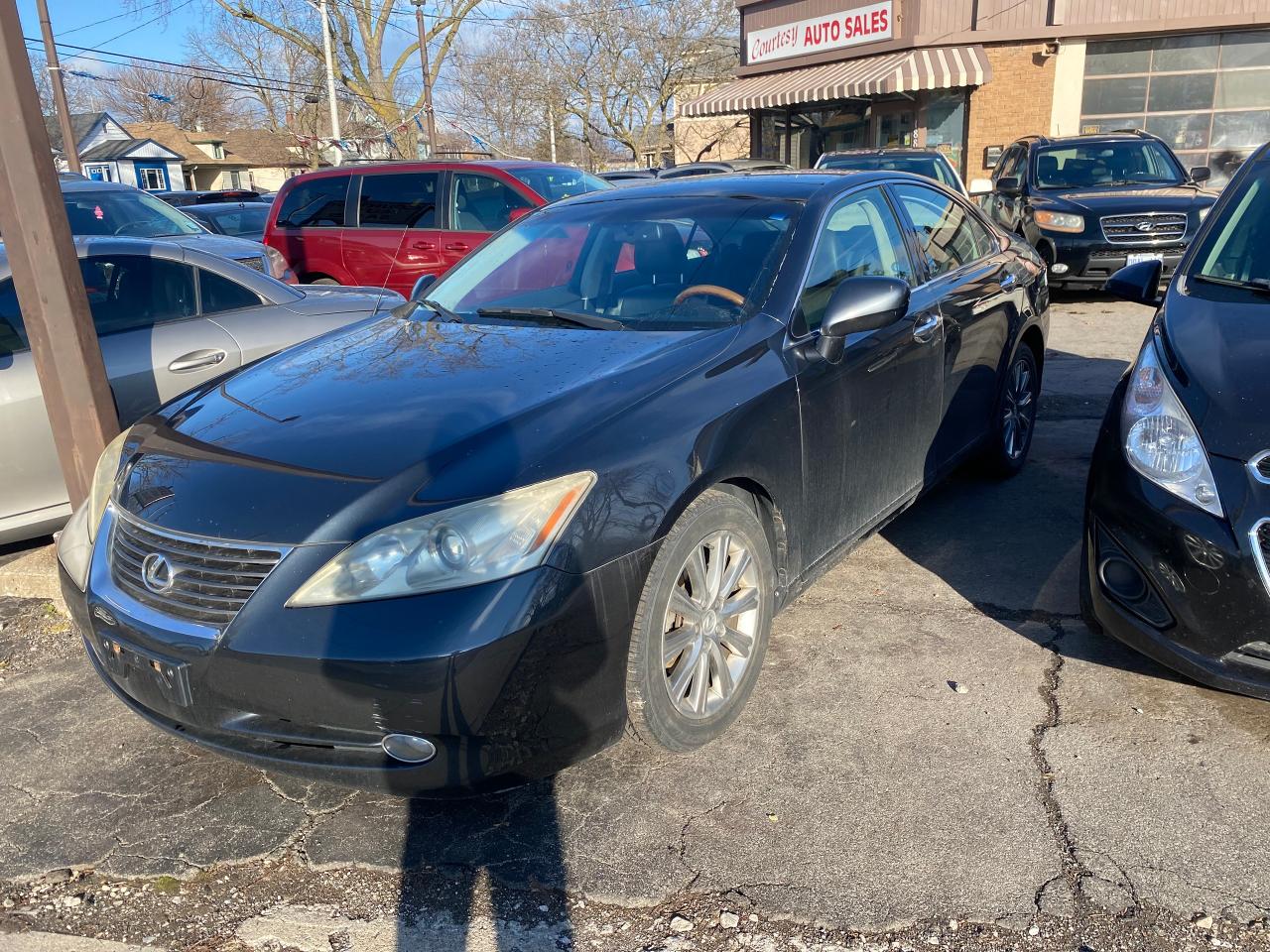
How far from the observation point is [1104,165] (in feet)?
38.9

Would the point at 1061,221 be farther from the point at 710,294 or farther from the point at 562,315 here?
the point at 562,315

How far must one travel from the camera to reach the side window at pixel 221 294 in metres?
5.45

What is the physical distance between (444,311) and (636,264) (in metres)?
0.78

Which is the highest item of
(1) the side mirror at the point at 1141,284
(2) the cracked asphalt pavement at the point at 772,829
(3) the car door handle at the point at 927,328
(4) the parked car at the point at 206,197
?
(1) the side mirror at the point at 1141,284

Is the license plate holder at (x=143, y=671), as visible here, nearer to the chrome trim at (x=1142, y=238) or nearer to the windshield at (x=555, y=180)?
the windshield at (x=555, y=180)

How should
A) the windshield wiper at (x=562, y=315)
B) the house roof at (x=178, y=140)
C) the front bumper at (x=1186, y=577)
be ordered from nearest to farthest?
the front bumper at (x=1186, y=577)
the windshield wiper at (x=562, y=315)
the house roof at (x=178, y=140)

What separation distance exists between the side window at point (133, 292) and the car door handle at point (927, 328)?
373 centimetres

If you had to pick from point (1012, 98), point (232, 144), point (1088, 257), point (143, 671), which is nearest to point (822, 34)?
point (1012, 98)

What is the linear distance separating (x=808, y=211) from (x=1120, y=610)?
1715mm

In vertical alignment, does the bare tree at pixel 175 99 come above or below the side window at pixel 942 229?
above

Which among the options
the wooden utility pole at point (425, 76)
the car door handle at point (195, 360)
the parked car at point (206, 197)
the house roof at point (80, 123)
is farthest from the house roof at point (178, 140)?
the car door handle at point (195, 360)

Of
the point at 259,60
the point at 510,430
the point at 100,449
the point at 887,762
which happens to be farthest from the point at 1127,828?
the point at 259,60

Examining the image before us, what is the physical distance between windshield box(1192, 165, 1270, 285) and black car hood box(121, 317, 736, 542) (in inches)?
76.0

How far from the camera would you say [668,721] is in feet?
9.13
